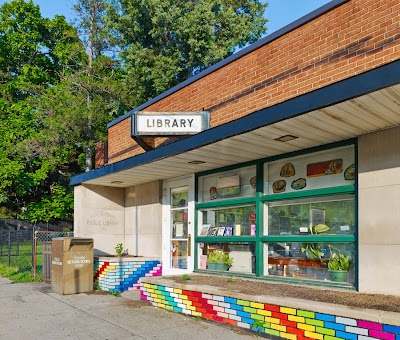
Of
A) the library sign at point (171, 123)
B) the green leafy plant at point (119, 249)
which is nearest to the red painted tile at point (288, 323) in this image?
the library sign at point (171, 123)

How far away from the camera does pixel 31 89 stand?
2717cm

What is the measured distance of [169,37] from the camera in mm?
26484

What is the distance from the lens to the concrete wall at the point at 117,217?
11.9 meters

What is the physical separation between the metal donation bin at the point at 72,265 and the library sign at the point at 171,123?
319cm

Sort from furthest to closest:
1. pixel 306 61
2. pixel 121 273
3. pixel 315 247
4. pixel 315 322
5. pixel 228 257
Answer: pixel 121 273 < pixel 228 257 < pixel 315 247 < pixel 306 61 < pixel 315 322

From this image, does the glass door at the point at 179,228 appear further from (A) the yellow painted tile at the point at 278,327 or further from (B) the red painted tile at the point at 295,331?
(B) the red painted tile at the point at 295,331

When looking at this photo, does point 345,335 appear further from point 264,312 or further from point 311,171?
point 311,171

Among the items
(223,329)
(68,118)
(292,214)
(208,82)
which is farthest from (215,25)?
(223,329)

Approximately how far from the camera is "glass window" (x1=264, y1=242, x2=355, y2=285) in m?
6.78

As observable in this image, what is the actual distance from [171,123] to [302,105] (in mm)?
3661

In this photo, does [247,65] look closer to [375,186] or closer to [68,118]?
[375,186]

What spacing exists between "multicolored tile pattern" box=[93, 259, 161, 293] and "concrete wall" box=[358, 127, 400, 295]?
588cm

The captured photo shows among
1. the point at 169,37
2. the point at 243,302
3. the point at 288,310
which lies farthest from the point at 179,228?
the point at 169,37

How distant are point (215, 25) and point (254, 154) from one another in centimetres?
2099
